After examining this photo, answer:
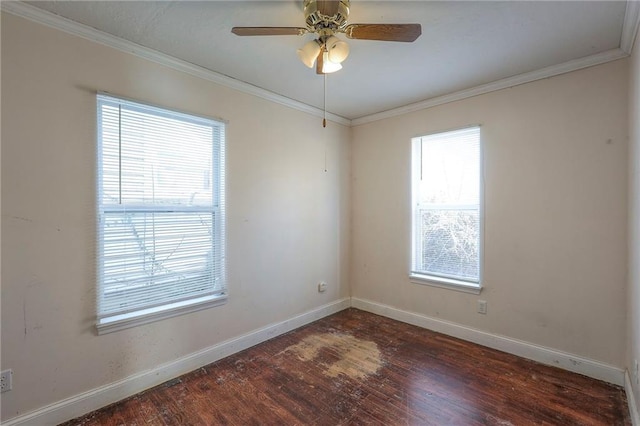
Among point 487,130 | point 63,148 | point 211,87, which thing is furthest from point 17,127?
point 487,130

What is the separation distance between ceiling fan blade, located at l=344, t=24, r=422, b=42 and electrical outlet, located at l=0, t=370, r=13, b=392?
274cm

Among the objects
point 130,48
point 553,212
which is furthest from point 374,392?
point 130,48

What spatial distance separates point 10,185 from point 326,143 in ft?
9.33

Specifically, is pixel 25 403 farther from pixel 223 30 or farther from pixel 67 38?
pixel 223 30

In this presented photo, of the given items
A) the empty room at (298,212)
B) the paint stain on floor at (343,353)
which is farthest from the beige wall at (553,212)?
the paint stain on floor at (343,353)

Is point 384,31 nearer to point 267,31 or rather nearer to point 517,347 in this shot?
point 267,31

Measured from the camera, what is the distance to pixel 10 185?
1.72 meters

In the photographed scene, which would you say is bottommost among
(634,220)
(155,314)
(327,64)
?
(155,314)

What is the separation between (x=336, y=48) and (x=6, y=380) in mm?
2679

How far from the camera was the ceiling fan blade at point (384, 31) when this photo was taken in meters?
1.54

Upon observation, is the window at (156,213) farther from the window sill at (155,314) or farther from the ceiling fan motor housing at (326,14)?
the ceiling fan motor housing at (326,14)

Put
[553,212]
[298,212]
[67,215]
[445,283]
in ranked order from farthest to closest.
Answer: [298,212] → [445,283] → [553,212] → [67,215]

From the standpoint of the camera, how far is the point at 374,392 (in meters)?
2.19

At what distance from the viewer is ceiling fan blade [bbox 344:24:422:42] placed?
60.5 inches
